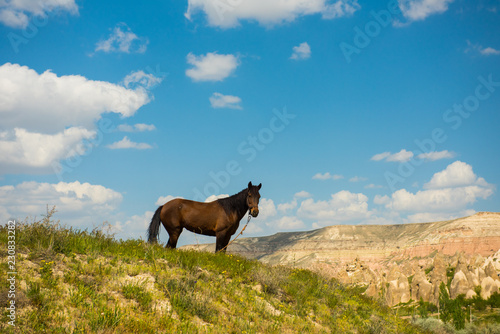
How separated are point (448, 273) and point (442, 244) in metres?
32.2

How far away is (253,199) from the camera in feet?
41.5

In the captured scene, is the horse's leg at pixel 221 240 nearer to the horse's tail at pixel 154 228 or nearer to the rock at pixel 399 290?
the horse's tail at pixel 154 228

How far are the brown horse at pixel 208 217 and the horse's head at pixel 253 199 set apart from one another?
0.07ft

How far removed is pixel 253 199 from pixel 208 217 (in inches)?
69.5

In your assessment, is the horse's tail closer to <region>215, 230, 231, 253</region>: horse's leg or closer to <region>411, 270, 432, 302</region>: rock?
<region>215, 230, 231, 253</region>: horse's leg

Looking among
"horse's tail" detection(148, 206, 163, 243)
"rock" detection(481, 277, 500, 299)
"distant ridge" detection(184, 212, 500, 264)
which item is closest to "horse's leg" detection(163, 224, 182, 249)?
"horse's tail" detection(148, 206, 163, 243)

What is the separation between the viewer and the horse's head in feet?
41.4

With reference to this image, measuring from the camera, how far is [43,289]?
7336 millimetres

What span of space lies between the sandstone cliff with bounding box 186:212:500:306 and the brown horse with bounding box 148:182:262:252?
8018 cm

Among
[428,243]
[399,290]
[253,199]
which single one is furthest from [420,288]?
[253,199]

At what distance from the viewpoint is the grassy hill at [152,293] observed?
6.92 meters

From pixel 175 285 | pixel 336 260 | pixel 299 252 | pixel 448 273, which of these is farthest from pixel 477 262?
pixel 175 285

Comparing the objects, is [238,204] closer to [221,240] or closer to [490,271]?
[221,240]

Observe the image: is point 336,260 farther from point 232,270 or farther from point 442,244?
point 232,270
